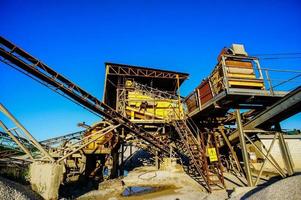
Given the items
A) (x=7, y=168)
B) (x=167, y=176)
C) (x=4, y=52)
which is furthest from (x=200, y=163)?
(x=4, y=52)

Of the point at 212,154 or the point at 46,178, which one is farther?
the point at 212,154

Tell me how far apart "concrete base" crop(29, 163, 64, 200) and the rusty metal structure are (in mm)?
538

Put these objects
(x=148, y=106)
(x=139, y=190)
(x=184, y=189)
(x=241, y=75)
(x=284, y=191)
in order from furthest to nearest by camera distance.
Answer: (x=148, y=106)
(x=139, y=190)
(x=184, y=189)
(x=241, y=75)
(x=284, y=191)

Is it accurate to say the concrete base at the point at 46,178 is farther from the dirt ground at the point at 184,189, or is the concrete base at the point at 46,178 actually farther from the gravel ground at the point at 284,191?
the gravel ground at the point at 284,191

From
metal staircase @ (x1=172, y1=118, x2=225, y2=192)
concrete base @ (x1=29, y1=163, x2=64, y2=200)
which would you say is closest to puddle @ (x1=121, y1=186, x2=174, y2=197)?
metal staircase @ (x1=172, y1=118, x2=225, y2=192)

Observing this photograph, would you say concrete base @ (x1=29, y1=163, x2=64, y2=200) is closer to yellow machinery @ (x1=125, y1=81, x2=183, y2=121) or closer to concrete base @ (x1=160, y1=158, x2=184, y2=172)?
concrete base @ (x1=160, y1=158, x2=184, y2=172)

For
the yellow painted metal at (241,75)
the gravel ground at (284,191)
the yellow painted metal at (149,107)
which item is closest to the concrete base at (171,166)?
the yellow painted metal at (149,107)

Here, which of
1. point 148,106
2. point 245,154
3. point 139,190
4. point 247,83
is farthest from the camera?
point 148,106

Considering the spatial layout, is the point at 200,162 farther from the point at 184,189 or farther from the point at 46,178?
the point at 46,178

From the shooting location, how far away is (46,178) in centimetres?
848

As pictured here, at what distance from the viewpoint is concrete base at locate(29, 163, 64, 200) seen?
27.1ft

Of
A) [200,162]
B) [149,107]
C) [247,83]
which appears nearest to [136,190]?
[200,162]

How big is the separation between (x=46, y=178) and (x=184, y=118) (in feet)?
28.3

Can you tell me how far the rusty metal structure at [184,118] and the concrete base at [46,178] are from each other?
1.76ft
